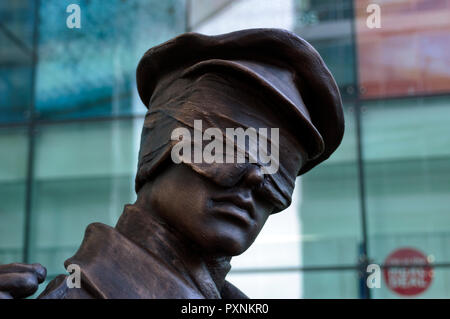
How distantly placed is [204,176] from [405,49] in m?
5.25

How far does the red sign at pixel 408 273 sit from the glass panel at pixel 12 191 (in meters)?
3.63

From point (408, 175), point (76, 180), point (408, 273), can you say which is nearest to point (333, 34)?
point (408, 175)

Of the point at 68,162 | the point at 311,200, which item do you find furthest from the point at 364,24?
the point at 68,162

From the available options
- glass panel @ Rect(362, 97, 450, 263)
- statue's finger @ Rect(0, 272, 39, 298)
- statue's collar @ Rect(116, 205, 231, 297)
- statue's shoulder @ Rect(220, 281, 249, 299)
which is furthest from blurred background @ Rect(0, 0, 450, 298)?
statue's finger @ Rect(0, 272, 39, 298)

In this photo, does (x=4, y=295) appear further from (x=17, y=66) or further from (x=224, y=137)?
(x=17, y=66)

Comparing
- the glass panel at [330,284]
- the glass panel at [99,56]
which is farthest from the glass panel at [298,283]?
the glass panel at [99,56]

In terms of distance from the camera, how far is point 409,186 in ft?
21.1

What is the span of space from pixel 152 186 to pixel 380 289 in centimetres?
478

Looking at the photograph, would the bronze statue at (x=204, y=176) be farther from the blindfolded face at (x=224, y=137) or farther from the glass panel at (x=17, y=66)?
the glass panel at (x=17, y=66)

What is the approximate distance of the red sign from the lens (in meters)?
6.20

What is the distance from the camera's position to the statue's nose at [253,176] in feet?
6.02

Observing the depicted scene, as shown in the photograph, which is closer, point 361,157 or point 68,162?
point 361,157

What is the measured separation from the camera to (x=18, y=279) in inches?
69.9
